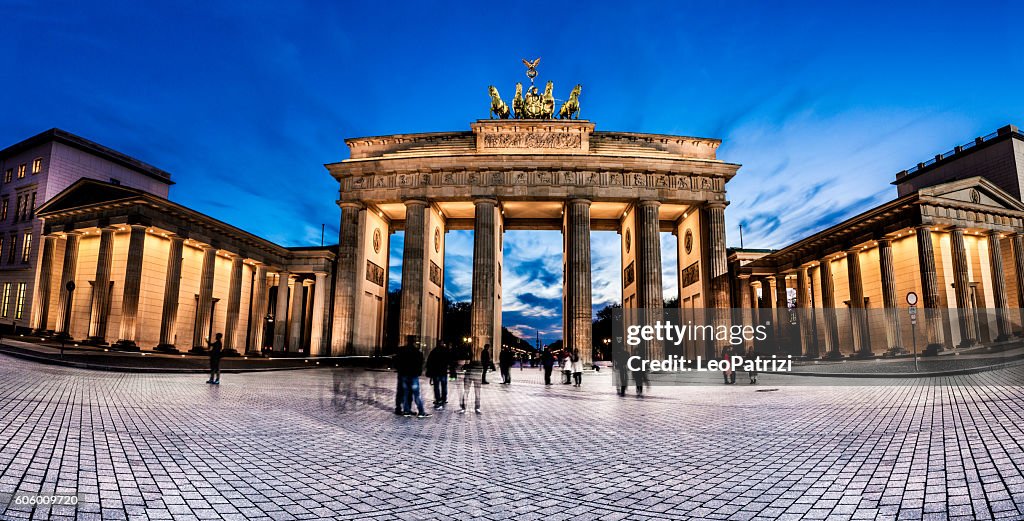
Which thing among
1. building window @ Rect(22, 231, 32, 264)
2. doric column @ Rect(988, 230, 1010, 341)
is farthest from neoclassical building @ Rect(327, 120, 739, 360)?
building window @ Rect(22, 231, 32, 264)

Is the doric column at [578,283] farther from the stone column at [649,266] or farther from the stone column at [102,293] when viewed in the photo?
the stone column at [102,293]

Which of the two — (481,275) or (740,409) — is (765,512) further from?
(481,275)

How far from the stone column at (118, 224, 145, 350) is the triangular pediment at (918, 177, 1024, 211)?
4388 centimetres

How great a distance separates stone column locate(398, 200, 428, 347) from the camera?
128 ft

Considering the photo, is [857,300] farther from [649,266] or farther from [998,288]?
[649,266]

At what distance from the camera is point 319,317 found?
4316 centimetres

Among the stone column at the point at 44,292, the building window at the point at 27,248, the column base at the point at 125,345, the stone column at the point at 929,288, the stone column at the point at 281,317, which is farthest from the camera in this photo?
the stone column at the point at 281,317

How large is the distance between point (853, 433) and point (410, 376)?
306 inches

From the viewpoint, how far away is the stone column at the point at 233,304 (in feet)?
129

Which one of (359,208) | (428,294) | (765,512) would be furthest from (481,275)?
(765,512)

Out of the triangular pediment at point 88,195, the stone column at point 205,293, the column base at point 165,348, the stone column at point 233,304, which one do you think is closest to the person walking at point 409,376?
the column base at point 165,348

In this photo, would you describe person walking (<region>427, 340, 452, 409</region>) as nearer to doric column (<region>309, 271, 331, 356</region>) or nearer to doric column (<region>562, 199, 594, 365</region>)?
doric column (<region>562, 199, 594, 365</region>)

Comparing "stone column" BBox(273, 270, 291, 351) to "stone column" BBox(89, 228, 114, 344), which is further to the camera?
"stone column" BBox(273, 270, 291, 351)

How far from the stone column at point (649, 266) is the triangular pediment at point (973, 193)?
16.3 meters
